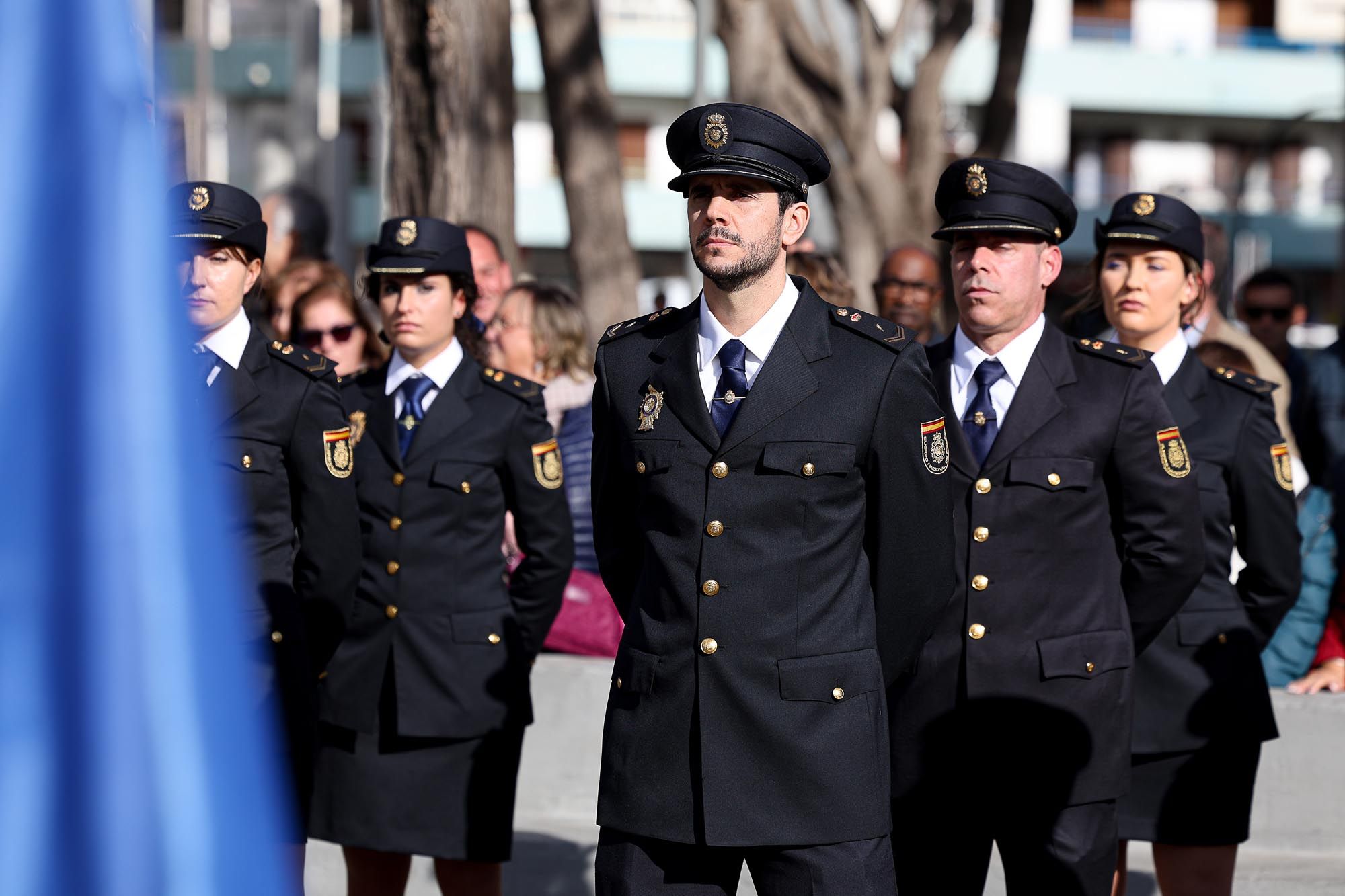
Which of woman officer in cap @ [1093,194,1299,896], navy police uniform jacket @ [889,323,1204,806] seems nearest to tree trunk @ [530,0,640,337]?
woman officer in cap @ [1093,194,1299,896]

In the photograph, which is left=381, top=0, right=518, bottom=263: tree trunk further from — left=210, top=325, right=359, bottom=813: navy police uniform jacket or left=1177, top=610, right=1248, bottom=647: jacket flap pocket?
left=1177, top=610, right=1248, bottom=647: jacket flap pocket

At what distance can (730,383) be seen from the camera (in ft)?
12.5

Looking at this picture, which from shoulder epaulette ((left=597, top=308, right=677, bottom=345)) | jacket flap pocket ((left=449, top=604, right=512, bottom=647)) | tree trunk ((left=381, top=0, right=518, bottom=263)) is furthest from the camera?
tree trunk ((left=381, top=0, right=518, bottom=263))

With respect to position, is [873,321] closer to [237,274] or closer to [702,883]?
[702,883]

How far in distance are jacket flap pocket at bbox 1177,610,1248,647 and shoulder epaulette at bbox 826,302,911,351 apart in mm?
1650

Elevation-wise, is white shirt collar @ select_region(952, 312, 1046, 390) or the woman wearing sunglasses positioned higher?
the woman wearing sunglasses

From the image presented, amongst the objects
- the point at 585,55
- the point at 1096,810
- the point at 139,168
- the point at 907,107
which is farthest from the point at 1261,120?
the point at 139,168

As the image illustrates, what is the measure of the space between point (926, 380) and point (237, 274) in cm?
190

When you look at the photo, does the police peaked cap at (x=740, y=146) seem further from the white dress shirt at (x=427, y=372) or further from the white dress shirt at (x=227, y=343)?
the white dress shirt at (x=427, y=372)

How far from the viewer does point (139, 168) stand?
1.32m

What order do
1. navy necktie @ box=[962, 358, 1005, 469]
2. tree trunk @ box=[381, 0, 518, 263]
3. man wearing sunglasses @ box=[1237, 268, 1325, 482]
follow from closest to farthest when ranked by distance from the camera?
navy necktie @ box=[962, 358, 1005, 469], tree trunk @ box=[381, 0, 518, 263], man wearing sunglasses @ box=[1237, 268, 1325, 482]

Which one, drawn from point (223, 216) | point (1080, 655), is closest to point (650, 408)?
point (1080, 655)

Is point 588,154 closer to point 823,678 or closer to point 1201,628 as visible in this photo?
point 1201,628

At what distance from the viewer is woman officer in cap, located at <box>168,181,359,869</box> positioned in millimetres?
4672
